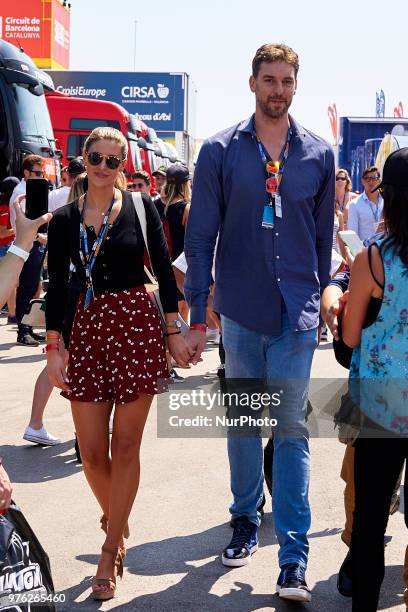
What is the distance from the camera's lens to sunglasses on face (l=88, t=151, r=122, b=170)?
4.32 metres

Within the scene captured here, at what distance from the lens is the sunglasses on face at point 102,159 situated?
14.2 ft

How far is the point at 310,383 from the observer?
4.65 metres

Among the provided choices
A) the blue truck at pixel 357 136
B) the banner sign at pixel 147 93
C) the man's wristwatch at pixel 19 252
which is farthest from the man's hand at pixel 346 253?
the banner sign at pixel 147 93

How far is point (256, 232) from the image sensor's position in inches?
171

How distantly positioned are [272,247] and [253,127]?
0.56 meters

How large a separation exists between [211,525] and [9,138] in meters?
13.2

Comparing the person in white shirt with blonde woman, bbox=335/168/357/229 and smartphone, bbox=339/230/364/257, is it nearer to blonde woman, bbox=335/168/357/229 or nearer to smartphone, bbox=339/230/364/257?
blonde woman, bbox=335/168/357/229

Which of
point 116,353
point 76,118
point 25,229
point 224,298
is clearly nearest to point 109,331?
point 116,353

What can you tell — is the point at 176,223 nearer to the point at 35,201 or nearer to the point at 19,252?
the point at 35,201

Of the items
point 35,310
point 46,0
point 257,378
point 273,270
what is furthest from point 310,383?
point 46,0

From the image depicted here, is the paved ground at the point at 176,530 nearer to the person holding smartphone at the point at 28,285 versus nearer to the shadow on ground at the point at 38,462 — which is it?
the shadow on ground at the point at 38,462

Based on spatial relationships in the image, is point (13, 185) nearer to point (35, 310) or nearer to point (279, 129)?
point (35, 310)

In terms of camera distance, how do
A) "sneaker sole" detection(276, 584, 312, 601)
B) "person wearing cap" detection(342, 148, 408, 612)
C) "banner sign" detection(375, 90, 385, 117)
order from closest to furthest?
"person wearing cap" detection(342, 148, 408, 612)
"sneaker sole" detection(276, 584, 312, 601)
"banner sign" detection(375, 90, 385, 117)

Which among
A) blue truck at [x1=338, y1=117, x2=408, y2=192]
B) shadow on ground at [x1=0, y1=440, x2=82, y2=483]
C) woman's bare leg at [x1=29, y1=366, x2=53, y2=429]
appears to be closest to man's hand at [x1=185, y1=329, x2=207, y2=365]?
shadow on ground at [x1=0, y1=440, x2=82, y2=483]
